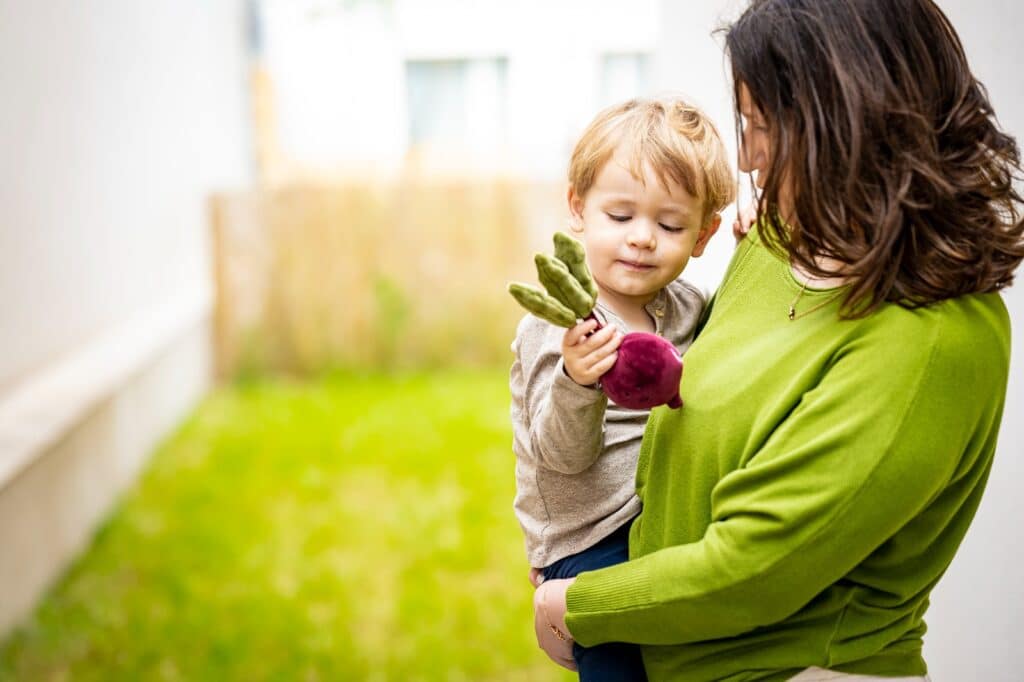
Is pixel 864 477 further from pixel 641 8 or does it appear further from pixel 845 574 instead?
pixel 641 8

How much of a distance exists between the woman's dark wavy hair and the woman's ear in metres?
0.43

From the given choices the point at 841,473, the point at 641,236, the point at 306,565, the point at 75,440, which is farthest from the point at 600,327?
the point at 75,440

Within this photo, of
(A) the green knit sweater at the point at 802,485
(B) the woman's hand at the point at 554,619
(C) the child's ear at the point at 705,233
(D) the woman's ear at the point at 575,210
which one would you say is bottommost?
(B) the woman's hand at the point at 554,619

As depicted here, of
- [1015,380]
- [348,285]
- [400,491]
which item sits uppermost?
[1015,380]

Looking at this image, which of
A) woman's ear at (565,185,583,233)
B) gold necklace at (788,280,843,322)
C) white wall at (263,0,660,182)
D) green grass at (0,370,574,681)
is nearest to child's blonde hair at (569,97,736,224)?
woman's ear at (565,185,583,233)

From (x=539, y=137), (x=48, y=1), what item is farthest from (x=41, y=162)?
(x=539, y=137)

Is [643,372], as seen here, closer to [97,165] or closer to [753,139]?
[753,139]

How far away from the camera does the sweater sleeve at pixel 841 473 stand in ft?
3.59

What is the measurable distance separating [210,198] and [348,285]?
113 cm

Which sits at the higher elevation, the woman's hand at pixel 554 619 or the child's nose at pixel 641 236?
the child's nose at pixel 641 236

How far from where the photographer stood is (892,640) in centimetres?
126

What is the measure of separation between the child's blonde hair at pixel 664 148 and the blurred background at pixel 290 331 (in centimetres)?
15

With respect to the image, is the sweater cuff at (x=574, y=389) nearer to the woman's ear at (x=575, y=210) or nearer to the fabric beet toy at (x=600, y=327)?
the fabric beet toy at (x=600, y=327)

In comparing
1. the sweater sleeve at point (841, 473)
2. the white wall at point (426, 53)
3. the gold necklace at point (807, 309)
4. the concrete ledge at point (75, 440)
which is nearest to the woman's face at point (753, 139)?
the gold necklace at point (807, 309)
